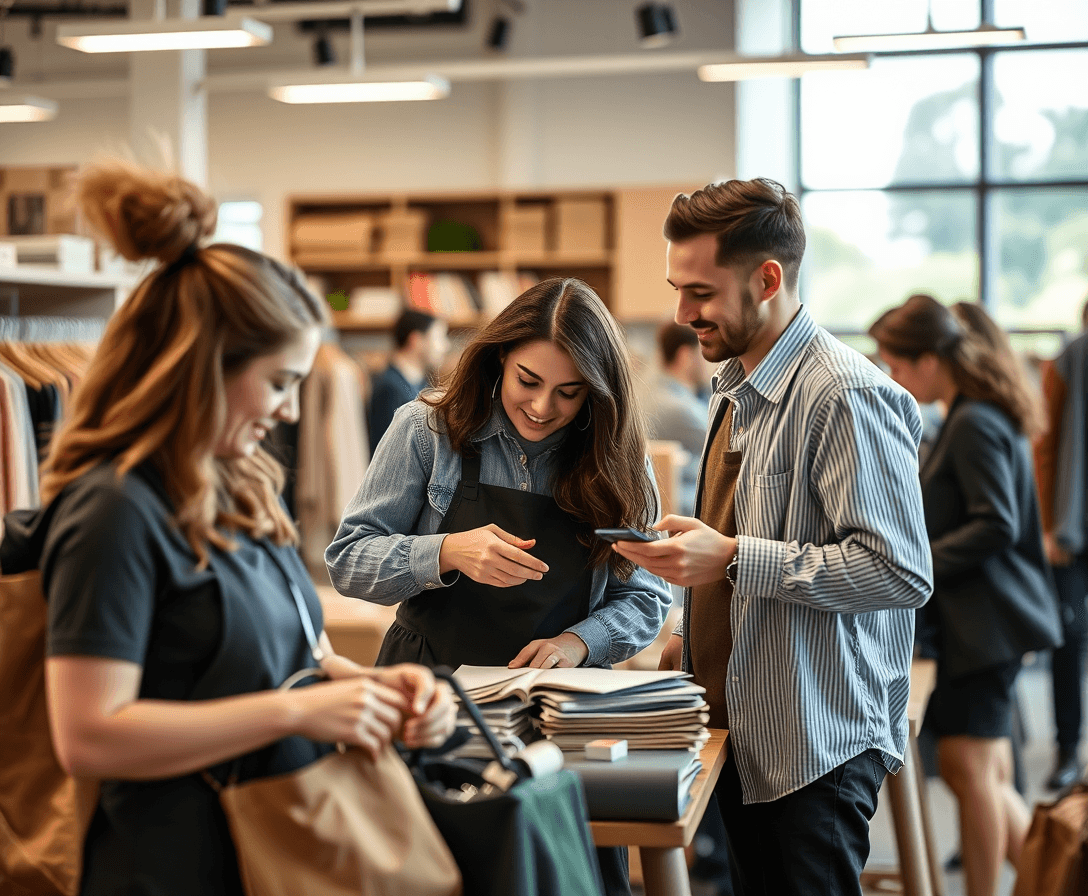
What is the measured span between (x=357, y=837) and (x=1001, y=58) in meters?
8.24

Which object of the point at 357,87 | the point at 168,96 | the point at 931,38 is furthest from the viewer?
the point at 168,96

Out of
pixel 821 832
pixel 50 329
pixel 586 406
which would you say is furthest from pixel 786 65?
pixel 821 832

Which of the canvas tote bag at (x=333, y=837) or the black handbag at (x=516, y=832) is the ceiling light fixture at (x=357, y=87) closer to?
the black handbag at (x=516, y=832)

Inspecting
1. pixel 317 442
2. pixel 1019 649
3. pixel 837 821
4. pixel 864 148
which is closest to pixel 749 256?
pixel 837 821

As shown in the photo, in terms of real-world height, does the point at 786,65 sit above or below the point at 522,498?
above

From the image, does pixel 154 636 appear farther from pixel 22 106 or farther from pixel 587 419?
pixel 22 106

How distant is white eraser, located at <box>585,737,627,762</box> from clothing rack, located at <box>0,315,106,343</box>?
9.34ft

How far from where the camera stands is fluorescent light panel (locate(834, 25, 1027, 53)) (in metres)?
5.35

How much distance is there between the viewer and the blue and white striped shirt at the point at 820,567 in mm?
1863

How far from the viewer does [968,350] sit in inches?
131

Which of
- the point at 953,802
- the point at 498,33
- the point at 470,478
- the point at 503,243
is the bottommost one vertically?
the point at 953,802

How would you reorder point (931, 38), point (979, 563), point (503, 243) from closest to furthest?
1. point (979, 563)
2. point (931, 38)
3. point (503, 243)

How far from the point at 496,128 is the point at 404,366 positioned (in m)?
2.89

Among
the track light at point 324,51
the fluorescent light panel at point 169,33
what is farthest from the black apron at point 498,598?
the track light at point 324,51
